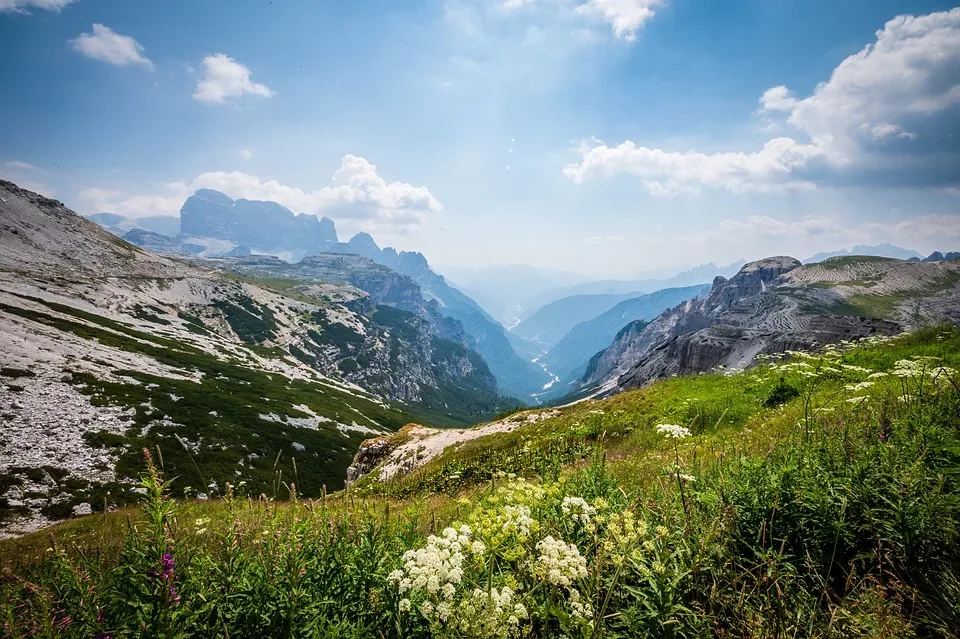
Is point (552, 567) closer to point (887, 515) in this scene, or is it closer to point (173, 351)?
point (887, 515)

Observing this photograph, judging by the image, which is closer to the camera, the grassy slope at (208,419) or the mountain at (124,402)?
the mountain at (124,402)

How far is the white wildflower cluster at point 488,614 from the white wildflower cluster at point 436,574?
0.13 meters

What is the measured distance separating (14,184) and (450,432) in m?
291

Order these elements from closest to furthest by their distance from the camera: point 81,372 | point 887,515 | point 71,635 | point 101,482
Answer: point 71,635 < point 887,515 < point 101,482 < point 81,372

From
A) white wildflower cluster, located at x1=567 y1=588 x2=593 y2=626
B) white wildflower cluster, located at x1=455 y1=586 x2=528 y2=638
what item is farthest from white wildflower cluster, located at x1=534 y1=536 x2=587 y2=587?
white wildflower cluster, located at x1=455 y1=586 x2=528 y2=638

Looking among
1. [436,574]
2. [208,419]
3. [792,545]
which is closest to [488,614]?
[436,574]

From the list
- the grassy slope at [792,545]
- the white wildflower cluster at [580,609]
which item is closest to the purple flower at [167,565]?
the grassy slope at [792,545]

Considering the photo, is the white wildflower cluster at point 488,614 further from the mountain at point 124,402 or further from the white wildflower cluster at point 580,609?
the mountain at point 124,402

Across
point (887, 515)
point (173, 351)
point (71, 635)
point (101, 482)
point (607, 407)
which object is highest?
point (887, 515)

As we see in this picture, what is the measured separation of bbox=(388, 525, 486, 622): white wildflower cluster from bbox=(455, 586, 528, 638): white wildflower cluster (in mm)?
133

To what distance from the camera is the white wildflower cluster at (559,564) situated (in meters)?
3.05

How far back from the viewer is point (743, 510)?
15.7 feet

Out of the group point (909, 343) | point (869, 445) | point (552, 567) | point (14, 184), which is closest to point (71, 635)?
point (552, 567)

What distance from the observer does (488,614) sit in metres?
2.92
